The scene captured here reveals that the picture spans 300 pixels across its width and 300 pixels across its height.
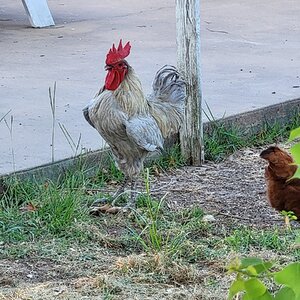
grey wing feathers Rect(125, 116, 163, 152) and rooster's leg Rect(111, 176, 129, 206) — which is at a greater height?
grey wing feathers Rect(125, 116, 163, 152)

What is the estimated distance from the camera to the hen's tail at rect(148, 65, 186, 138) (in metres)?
5.49

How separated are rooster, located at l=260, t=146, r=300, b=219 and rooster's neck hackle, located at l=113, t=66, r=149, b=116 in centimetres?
80

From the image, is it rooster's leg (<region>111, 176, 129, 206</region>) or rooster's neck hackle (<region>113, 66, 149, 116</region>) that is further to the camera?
rooster's leg (<region>111, 176, 129, 206</region>)

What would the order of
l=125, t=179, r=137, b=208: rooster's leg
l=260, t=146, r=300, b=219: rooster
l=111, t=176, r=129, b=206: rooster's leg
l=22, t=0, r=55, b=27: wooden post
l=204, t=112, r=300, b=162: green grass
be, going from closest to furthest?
l=260, t=146, r=300, b=219: rooster → l=125, t=179, r=137, b=208: rooster's leg → l=111, t=176, r=129, b=206: rooster's leg → l=204, t=112, r=300, b=162: green grass → l=22, t=0, r=55, b=27: wooden post

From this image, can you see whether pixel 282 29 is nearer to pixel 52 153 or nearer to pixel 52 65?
pixel 52 65

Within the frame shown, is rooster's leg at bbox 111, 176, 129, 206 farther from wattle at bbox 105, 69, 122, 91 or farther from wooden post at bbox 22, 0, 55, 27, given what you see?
wooden post at bbox 22, 0, 55, 27

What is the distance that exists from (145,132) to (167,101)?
0.48 m

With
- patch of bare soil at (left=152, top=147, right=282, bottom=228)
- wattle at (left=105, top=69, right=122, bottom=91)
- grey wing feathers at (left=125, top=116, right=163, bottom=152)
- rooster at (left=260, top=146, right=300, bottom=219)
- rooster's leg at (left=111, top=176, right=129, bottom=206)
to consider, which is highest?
wattle at (left=105, top=69, right=122, bottom=91)

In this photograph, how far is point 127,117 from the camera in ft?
16.8

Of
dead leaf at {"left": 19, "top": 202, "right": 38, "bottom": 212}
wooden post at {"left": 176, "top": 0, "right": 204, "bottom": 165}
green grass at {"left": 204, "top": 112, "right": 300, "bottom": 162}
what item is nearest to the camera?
dead leaf at {"left": 19, "top": 202, "right": 38, "bottom": 212}

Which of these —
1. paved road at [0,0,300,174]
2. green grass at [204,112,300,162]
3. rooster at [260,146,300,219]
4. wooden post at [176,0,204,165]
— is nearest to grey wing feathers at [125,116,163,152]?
rooster at [260,146,300,219]

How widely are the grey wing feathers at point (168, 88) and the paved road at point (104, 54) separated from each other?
87 centimetres

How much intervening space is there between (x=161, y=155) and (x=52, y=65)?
10.4 feet

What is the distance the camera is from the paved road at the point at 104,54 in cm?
691
